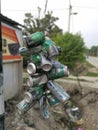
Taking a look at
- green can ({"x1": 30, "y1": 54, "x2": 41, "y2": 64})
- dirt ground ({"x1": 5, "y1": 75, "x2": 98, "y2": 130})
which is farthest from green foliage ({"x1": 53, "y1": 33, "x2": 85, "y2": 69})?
green can ({"x1": 30, "y1": 54, "x2": 41, "y2": 64})

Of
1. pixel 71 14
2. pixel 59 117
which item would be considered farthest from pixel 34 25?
pixel 59 117

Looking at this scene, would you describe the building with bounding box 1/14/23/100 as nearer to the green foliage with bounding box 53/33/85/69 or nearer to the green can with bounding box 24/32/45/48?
the green can with bounding box 24/32/45/48

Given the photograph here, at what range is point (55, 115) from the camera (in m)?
7.73

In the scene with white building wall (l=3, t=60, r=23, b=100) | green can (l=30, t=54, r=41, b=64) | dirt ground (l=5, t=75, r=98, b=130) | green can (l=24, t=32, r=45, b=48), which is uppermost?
green can (l=24, t=32, r=45, b=48)

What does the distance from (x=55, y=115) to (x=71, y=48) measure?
41.3 feet

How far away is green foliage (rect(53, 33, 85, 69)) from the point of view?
65.3ft

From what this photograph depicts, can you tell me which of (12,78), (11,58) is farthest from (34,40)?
(12,78)

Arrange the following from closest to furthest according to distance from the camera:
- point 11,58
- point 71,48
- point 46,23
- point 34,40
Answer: point 34,40
point 11,58
point 71,48
point 46,23

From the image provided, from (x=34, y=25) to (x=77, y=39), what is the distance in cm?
1557

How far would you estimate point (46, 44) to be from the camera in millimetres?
3881

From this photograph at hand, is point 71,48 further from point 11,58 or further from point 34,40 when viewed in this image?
point 34,40

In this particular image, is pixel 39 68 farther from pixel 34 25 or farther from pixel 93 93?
pixel 34 25

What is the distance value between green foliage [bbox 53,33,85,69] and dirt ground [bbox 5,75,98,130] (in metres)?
9.06

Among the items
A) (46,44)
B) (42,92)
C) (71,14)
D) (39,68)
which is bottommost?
(42,92)
